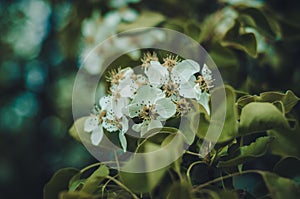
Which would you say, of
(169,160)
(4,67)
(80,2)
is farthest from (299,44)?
(4,67)

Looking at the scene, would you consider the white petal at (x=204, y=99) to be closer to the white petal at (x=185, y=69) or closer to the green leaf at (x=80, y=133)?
the white petal at (x=185, y=69)

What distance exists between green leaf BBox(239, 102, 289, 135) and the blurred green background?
39 centimetres

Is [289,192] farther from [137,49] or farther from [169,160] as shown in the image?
[137,49]

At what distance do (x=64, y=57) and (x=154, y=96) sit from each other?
1142 mm

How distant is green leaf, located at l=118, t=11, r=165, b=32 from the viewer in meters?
1.29

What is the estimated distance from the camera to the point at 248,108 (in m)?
0.68

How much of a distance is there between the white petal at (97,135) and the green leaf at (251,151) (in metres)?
0.20

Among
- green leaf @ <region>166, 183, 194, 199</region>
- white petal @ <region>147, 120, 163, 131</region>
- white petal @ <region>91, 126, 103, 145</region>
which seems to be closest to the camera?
green leaf @ <region>166, 183, 194, 199</region>

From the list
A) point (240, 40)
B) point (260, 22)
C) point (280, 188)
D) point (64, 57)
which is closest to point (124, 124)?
A: point (280, 188)

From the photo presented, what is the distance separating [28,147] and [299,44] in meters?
1.08

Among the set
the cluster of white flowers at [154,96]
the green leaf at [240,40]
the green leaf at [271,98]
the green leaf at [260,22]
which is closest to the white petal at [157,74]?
the cluster of white flowers at [154,96]

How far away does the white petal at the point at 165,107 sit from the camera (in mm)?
706

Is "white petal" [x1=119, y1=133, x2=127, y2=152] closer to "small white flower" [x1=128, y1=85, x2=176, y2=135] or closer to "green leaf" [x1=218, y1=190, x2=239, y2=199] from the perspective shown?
"small white flower" [x1=128, y1=85, x2=176, y2=135]

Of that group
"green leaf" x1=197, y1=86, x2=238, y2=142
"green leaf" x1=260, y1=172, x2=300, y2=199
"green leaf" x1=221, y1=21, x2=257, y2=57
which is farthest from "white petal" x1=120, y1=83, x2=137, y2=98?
"green leaf" x1=221, y1=21, x2=257, y2=57
